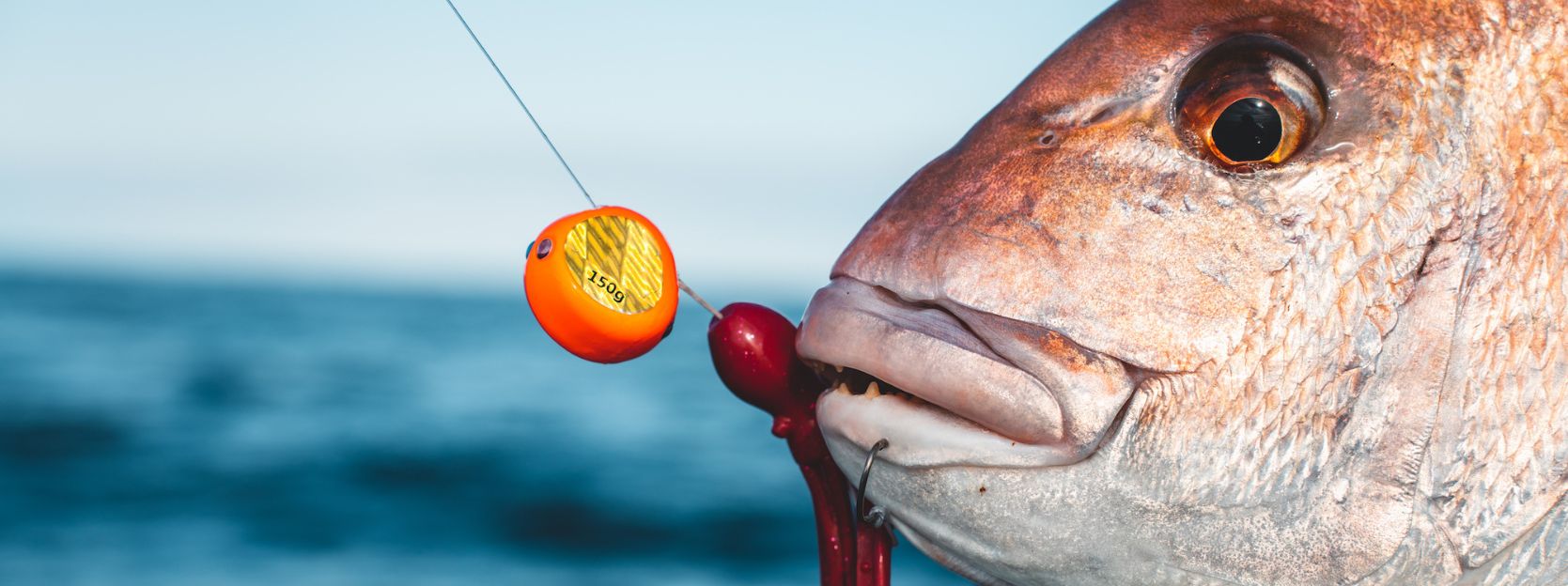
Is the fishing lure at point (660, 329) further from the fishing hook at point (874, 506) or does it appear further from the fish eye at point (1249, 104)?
the fish eye at point (1249, 104)

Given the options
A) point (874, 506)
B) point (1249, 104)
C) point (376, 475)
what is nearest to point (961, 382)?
point (874, 506)

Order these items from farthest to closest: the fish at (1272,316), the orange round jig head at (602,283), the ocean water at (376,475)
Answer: the ocean water at (376,475), the orange round jig head at (602,283), the fish at (1272,316)

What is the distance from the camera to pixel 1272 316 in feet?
3.40

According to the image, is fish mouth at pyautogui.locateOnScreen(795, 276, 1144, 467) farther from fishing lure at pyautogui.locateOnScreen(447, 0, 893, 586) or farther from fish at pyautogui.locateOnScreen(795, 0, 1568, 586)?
fishing lure at pyautogui.locateOnScreen(447, 0, 893, 586)

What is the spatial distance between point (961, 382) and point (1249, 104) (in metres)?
0.34

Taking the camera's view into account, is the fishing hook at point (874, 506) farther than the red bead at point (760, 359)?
No

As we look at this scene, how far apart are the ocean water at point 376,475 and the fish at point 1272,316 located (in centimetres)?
838

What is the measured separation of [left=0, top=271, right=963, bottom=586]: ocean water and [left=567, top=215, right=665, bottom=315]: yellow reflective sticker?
810 cm

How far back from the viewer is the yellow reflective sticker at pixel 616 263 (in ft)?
4.17

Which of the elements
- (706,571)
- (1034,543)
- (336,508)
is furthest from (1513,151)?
(336,508)

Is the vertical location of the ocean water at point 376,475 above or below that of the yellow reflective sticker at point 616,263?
above

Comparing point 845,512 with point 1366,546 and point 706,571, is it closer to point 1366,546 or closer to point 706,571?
point 1366,546

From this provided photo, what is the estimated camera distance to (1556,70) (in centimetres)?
109

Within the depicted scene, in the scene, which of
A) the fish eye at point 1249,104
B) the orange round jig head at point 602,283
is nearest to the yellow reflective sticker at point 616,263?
the orange round jig head at point 602,283
